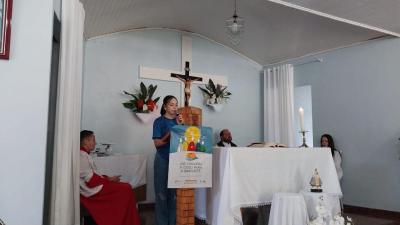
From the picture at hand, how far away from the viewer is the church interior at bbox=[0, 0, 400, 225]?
6.77 ft

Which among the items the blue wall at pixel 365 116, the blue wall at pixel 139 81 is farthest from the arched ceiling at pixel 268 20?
the blue wall at pixel 365 116

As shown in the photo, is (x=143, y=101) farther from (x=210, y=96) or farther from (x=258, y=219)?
(x=258, y=219)

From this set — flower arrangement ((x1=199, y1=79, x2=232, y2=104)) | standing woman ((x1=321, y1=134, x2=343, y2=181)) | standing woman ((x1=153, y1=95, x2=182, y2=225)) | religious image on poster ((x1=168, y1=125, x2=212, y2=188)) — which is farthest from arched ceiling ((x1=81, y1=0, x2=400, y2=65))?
religious image on poster ((x1=168, y1=125, x2=212, y2=188))

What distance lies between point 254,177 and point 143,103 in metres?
2.40

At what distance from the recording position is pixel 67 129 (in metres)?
2.38

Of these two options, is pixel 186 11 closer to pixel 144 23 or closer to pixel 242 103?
pixel 144 23

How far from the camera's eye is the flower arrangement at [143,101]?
4.81 meters

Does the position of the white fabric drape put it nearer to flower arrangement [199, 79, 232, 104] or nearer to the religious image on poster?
the religious image on poster

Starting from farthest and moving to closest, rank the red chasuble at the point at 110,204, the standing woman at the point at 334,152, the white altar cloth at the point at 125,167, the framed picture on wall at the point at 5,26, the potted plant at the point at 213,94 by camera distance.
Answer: the potted plant at the point at 213,94 → the standing woman at the point at 334,152 → the white altar cloth at the point at 125,167 → the red chasuble at the point at 110,204 → the framed picture on wall at the point at 5,26

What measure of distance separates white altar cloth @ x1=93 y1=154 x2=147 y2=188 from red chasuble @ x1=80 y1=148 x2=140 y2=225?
0.93 metres

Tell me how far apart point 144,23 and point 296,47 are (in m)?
2.45

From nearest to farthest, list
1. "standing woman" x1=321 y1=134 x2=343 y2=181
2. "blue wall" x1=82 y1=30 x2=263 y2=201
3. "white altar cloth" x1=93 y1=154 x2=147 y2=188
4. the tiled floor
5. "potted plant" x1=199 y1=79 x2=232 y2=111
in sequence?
the tiled floor < "white altar cloth" x1=93 y1=154 x2=147 y2=188 < "blue wall" x1=82 y1=30 x2=263 y2=201 < "standing woman" x1=321 y1=134 x2=343 y2=181 < "potted plant" x1=199 y1=79 x2=232 y2=111

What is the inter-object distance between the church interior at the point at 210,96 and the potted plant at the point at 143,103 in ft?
0.12

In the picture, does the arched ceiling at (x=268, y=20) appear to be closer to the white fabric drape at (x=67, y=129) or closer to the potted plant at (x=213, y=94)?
the potted plant at (x=213, y=94)
